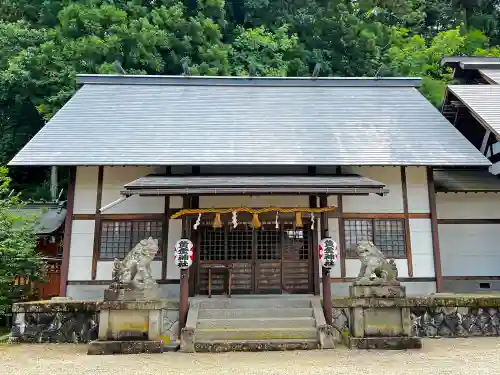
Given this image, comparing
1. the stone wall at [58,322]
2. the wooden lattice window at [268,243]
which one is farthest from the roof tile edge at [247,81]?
the stone wall at [58,322]

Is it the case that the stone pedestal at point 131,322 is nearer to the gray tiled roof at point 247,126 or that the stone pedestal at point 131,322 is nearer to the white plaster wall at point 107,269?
the white plaster wall at point 107,269

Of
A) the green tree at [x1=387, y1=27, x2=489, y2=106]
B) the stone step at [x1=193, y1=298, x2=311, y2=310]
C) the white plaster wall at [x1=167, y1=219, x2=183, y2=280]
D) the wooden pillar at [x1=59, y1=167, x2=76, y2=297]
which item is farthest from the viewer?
the green tree at [x1=387, y1=27, x2=489, y2=106]

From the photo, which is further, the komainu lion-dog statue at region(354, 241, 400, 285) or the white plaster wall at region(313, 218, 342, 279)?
the white plaster wall at region(313, 218, 342, 279)

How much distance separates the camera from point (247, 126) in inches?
483

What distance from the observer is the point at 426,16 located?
28.9 m

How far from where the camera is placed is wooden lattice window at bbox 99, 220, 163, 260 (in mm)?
10695

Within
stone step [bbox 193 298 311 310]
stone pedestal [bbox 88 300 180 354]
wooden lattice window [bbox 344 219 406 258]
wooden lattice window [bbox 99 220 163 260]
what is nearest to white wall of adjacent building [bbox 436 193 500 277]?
wooden lattice window [bbox 344 219 406 258]

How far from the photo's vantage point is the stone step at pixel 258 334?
319 inches

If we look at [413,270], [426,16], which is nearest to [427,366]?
[413,270]

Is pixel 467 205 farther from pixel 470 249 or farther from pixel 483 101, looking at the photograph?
pixel 483 101

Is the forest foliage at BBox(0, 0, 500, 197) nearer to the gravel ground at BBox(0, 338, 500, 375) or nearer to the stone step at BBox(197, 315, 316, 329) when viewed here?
the stone step at BBox(197, 315, 316, 329)

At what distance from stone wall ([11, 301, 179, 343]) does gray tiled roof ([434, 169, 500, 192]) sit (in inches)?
345

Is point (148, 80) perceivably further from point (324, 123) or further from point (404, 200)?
point (404, 200)

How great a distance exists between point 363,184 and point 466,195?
5.05 meters
